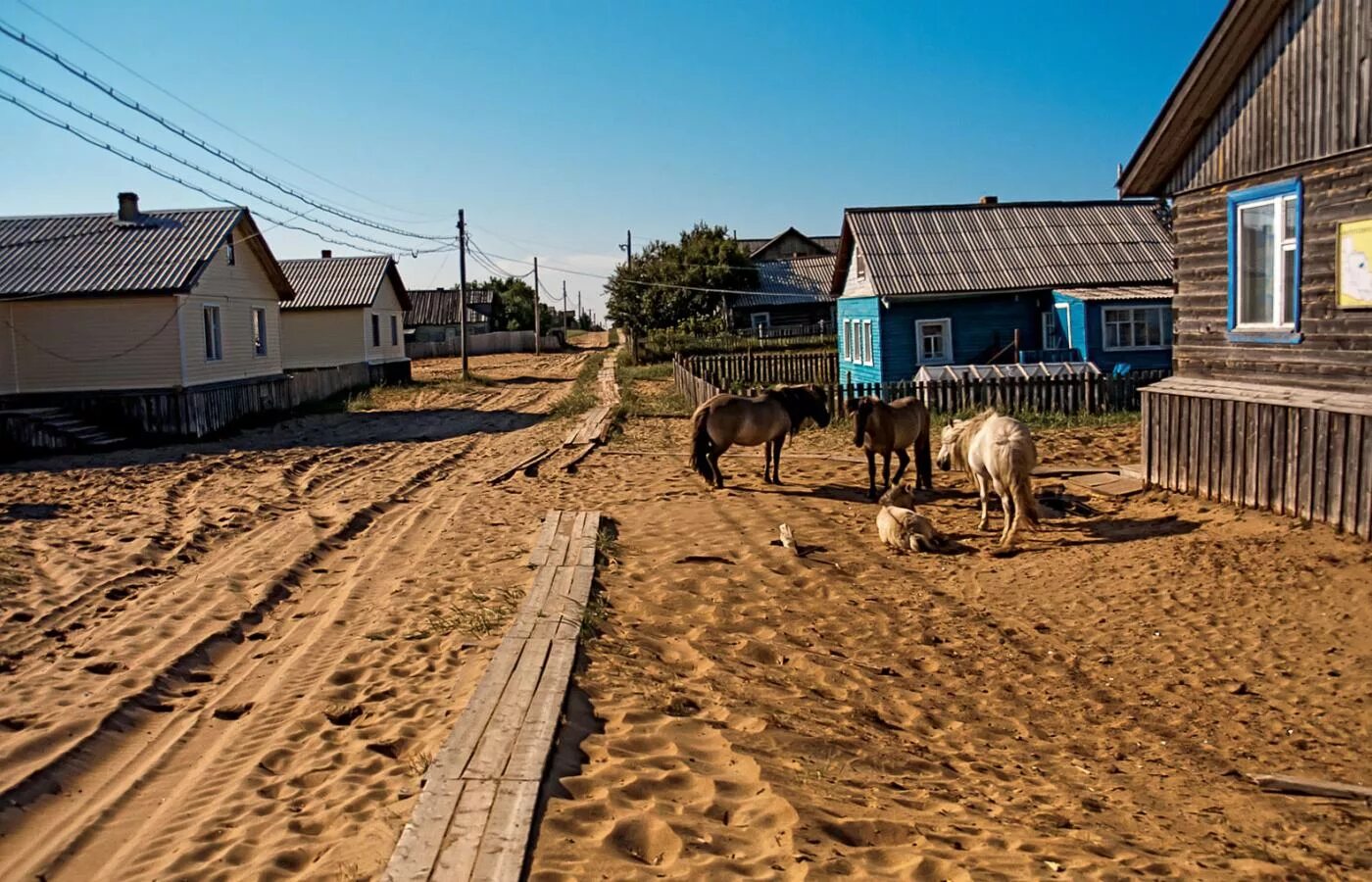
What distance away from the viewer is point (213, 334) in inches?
1032

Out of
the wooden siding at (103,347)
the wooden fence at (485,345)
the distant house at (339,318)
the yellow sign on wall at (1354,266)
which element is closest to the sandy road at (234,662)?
the yellow sign on wall at (1354,266)

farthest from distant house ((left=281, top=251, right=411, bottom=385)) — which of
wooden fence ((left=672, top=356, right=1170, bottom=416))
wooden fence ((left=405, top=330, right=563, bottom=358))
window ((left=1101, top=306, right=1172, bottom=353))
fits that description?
window ((left=1101, top=306, right=1172, bottom=353))

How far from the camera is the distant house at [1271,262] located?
31.6ft

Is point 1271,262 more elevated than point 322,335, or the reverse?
point 322,335

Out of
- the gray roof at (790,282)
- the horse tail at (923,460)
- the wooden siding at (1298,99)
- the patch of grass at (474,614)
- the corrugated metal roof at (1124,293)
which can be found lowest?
→ the patch of grass at (474,614)

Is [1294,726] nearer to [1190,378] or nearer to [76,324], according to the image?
[1190,378]

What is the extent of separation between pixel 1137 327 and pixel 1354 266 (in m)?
16.6

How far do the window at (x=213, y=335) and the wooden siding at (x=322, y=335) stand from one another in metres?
12.3

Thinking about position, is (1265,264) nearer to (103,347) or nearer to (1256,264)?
(1256,264)

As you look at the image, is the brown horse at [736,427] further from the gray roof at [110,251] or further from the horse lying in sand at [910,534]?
the gray roof at [110,251]

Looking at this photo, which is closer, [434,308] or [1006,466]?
[1006,466]

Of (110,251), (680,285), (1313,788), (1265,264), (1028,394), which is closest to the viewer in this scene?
(1313,788)

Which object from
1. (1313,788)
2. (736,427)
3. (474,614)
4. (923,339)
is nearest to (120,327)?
(736,427)

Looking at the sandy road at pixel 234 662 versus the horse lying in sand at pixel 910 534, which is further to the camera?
the horse lying in sand at pixel 910 534
